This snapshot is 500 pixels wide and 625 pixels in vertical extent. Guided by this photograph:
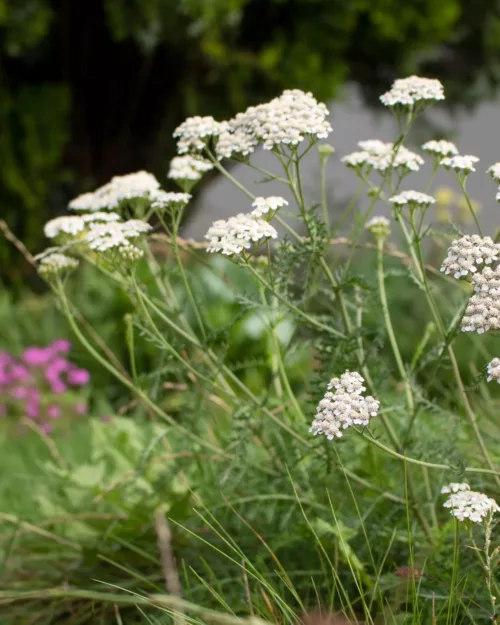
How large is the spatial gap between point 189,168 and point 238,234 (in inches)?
14.4

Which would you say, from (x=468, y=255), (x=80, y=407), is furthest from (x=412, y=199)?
(x=80, y=407)

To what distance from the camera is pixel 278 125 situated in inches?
44.9

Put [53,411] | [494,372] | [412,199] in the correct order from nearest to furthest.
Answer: [494,372], [412,199], [53,411]

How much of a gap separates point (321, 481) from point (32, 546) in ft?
2.12

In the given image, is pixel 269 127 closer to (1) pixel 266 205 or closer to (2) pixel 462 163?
(1) pixel 266 205

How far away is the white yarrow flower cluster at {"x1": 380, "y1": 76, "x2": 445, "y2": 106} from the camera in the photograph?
3.96 ft

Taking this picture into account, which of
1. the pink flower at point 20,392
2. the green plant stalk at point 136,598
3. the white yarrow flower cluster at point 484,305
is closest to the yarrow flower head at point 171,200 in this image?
the white yarrow flower cluster at point 484,305

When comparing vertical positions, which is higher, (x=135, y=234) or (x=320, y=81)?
(x=320, y=81)

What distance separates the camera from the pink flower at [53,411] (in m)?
3.10

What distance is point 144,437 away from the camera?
2.14 meters

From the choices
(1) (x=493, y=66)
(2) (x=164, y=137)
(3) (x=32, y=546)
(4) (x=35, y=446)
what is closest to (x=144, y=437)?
(3) (x=32, y=546)

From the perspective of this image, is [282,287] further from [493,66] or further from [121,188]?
[493,66]

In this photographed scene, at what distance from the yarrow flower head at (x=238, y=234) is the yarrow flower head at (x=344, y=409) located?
21 centimetres

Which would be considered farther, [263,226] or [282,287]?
[282,287]
